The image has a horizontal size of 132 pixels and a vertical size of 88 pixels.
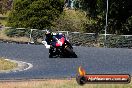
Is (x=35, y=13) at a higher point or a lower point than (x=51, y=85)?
lower

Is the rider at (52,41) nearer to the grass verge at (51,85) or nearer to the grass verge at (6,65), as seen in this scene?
the grass verge at (6,65)

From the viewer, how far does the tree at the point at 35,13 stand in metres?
42.6

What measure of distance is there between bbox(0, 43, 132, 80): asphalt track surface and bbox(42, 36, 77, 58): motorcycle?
1.63 feet

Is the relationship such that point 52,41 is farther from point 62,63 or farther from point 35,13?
point 35,13


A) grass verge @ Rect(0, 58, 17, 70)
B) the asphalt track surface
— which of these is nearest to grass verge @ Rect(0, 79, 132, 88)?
the asphalt track surface

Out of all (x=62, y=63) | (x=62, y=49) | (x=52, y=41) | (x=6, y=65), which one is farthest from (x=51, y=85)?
(x=52, y=41)

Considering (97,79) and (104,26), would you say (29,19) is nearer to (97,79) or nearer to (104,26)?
(104,26)

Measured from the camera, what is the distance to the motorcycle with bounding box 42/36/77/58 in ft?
91.3

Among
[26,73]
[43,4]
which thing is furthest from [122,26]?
[26,73]

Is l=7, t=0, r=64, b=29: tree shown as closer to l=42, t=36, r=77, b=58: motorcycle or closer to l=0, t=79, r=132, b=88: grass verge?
l=42, t=36, r=77, b=58: motorcycle

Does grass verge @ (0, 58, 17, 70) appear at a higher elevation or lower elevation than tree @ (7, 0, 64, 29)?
higher

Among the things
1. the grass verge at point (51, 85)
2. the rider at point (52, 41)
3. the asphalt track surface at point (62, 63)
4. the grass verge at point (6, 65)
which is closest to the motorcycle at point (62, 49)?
the rider at point (52, 41)

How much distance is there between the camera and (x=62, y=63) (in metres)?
24.8

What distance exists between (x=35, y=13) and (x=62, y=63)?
1884 centimetres
